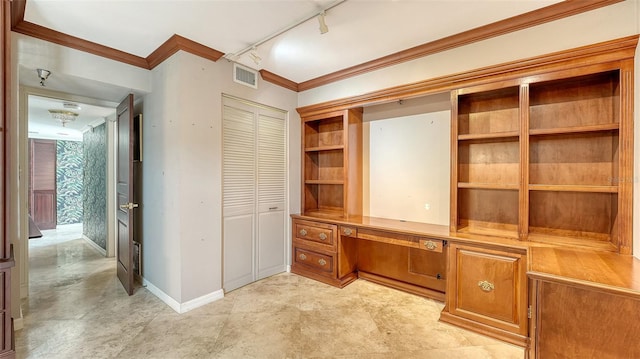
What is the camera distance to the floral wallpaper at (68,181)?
7.29 metres

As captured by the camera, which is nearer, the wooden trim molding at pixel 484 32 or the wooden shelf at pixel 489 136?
the wooden trim molding at pixel 484 32

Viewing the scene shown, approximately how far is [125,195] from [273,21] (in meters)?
2.54

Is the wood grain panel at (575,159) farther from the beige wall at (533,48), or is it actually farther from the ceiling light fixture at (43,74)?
the ceiling light fixture at (43,74)

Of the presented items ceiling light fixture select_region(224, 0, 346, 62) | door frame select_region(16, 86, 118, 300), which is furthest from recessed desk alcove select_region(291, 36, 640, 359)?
door frame select_region(16, 86, 118, 300)

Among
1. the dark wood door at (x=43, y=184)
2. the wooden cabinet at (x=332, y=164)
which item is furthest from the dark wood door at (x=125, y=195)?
the dark wood door at (x=43, y=184)

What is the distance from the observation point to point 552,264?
5.38 ft

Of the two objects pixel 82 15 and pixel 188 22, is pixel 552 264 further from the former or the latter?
pixel 82 15

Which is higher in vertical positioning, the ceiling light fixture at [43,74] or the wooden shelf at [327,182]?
the ceiling light fixture at [43,74]

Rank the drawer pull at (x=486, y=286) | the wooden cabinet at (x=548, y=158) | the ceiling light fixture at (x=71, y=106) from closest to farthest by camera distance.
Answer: the wooden cabinet at (x=548, y=158)
the drawer pull at (x=486, y=286)
the ceiling light fixture at (x=71, y=106)

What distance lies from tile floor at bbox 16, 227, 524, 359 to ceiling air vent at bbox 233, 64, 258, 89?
2.38 metres

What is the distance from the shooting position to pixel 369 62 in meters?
3.01

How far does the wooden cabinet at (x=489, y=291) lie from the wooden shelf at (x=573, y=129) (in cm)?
94

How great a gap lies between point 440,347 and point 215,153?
265 centimetres

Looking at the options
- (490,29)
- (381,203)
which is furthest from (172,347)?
(490,29)
